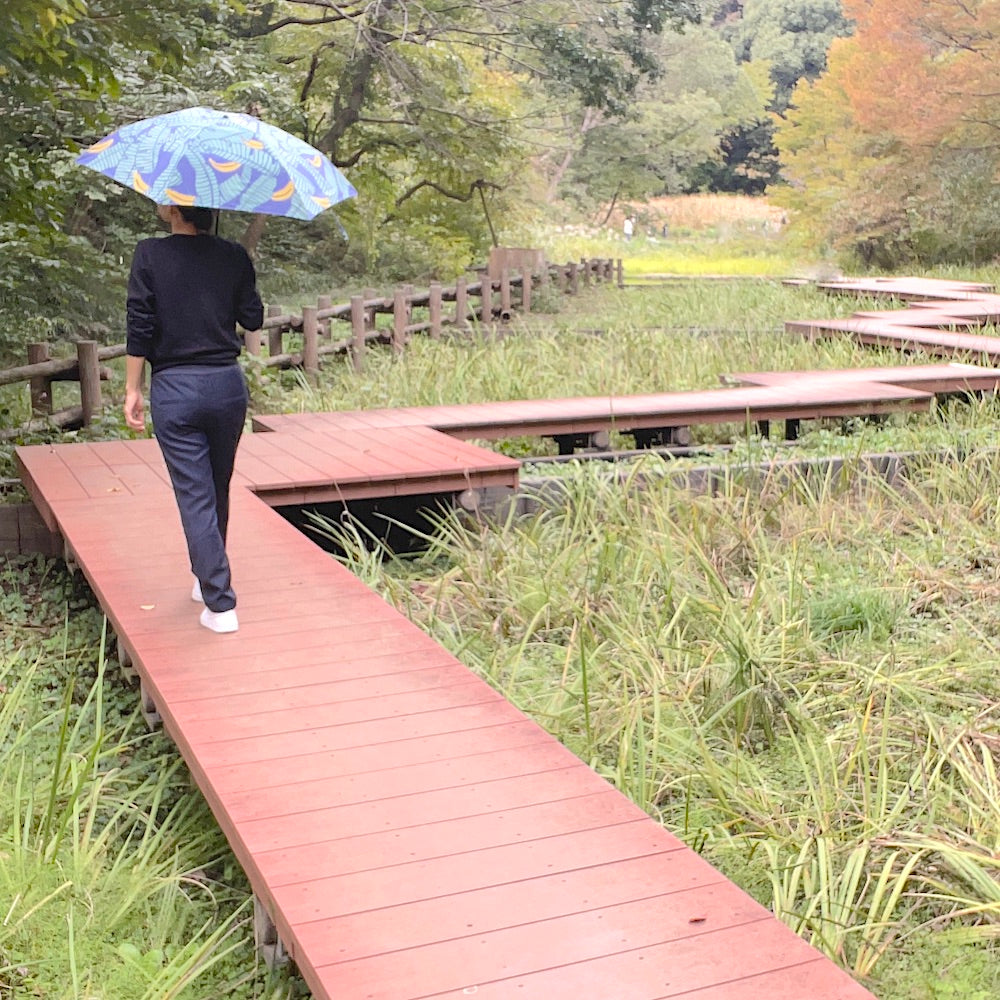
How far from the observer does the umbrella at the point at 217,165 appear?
153 inches

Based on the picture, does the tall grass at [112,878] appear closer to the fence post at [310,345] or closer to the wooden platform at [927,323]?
the fence post at [310,345]

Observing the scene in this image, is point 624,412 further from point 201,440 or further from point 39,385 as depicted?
point 201,440

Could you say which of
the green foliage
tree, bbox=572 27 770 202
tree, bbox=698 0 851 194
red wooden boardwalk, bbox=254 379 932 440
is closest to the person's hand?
red wooden boardwalk, bbox=254 379 932 440

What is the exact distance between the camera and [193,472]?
4.12 meters

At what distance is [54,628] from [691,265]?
1153 inches

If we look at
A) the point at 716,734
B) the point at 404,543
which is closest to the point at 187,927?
the point at 716,734

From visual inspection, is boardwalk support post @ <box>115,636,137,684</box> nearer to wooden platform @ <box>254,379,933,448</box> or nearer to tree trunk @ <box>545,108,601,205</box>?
wooden platform @ <box>254,379,933,448</box>

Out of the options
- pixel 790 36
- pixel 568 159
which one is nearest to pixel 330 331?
pixel 568 159

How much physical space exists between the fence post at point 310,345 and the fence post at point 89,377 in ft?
10.4

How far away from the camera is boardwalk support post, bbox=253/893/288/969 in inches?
115

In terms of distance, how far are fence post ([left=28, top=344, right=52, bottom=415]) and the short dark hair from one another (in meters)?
3.53

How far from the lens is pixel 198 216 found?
400 centimetres

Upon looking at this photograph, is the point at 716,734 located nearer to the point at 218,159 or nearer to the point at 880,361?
the point at 218,159

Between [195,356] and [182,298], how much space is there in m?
0.17
